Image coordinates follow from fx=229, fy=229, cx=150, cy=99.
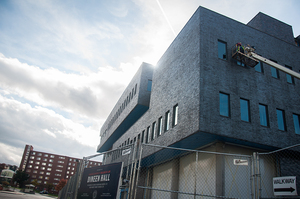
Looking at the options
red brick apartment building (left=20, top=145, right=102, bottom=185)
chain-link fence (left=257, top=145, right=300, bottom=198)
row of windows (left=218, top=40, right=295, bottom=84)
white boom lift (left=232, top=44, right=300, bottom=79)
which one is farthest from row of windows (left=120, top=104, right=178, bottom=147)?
red brick apartment building (left=20, top=145, right=102, bottom=185)

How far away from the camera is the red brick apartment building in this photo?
404ft

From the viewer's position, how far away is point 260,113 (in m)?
16.1

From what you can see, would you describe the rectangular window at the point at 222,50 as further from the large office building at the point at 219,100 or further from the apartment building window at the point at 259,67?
the apartment building window at the point at 259,67

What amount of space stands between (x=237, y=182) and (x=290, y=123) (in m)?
6.26

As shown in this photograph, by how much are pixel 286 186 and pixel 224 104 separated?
7.61 meters

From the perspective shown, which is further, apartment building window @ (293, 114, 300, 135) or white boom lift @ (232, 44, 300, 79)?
apartment building window @ (293, 114, 300, 135)

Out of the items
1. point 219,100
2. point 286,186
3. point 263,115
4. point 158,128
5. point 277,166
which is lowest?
point 286,186

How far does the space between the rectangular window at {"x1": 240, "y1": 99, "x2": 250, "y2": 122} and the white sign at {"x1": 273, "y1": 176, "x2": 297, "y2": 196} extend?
23.5 ft

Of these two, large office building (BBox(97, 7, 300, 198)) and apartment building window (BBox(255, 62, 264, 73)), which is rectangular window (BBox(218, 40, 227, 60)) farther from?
apartment building window (BBox(255, 62, 264, 73))

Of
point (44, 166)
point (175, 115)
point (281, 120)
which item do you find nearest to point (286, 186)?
point (281, 120)

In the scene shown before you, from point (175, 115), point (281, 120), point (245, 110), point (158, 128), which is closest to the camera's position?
point (245, 110)

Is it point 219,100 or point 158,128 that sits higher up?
point 219,100

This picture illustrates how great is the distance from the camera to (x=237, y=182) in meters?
14.5

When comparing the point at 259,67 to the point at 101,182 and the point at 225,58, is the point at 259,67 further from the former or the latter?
the point at 101,182
